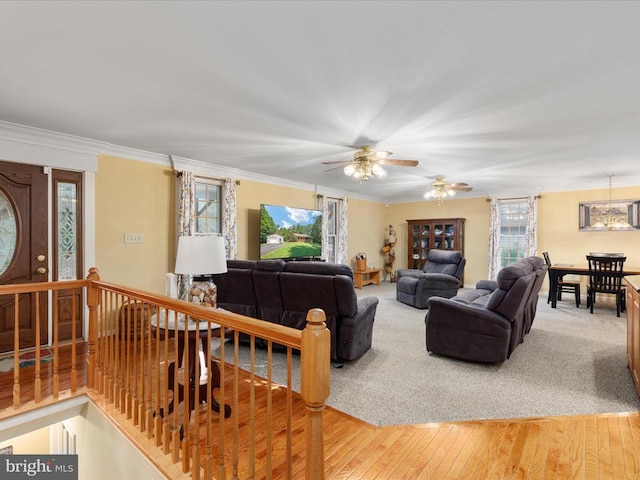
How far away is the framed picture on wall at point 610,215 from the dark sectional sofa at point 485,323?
4.07 meters

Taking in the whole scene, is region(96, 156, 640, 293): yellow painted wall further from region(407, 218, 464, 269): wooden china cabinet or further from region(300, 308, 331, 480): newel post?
region(300, 308, 331, 480): newel post

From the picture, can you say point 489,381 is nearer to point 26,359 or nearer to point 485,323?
point 485,323

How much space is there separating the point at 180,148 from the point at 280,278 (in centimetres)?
217

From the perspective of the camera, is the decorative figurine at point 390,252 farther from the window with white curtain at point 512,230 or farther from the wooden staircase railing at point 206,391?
the wooden staircase railing at point 206,391

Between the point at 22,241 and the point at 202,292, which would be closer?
the point at 202,292

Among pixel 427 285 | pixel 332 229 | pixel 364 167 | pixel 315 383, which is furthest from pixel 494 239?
pixel 315 383

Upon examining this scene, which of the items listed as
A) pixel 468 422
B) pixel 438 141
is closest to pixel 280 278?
pixel 468 422

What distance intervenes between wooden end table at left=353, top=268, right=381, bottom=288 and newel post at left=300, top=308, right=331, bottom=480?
6.96 m

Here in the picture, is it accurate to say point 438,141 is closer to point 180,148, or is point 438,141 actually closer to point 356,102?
point 356,102

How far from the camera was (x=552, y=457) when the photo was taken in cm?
202

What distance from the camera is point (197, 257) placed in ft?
8.47

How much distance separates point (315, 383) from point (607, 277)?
251 inches

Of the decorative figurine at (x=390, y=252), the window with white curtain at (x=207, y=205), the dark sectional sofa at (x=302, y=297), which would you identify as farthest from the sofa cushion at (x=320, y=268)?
the decorative figurine at (x=390, y=252)

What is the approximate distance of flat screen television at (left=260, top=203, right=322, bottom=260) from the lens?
5.96 m
